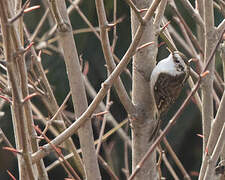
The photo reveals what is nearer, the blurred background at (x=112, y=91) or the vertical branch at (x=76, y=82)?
the vertical branch at (x=76, y=82)

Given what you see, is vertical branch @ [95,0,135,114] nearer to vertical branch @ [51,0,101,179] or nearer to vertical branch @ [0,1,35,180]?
vertical branch @ [51,0,101,179]

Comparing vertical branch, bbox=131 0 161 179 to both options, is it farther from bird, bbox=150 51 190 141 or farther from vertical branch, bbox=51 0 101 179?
bird, bbox=150 51 190 141

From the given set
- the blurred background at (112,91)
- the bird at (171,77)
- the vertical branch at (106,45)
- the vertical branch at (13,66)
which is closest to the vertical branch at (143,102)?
the vertical branch at (106,45)

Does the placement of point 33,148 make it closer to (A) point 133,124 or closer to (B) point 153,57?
(A) point 133,124

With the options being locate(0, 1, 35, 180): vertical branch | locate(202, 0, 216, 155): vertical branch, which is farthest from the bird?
locate(0, 1, 35, 180): vertical branch

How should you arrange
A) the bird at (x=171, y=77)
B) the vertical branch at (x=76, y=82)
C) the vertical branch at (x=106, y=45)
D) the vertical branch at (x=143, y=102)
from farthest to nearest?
the bird at (x=171, y=77) → the vertical branch at (x=143, y=102) → the vertical branch at (x=76, y=82) → the vertical branch at (x=106, y=45)

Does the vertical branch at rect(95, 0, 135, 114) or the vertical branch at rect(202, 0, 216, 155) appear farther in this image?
the vertical branch at rect(202, 0, 216, 155)

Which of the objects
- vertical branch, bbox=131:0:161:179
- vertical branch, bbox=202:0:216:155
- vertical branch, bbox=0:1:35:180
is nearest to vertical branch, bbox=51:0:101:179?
vertical branch, bbox=131:0:161:179

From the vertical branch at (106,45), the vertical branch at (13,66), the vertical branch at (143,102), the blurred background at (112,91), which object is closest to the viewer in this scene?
the vertical branch at (13,66)

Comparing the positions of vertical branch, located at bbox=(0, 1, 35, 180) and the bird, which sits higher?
vertical branch, located at bbox=(0, 1, 35, 180)

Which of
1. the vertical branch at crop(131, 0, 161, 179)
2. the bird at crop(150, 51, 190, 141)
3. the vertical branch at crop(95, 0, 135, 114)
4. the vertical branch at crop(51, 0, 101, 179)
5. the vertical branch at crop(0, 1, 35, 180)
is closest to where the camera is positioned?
the vertical branch at crop(0, 1, 35, 180)

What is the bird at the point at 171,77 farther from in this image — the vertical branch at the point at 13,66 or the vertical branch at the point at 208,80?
the vertical branch at the point at 13,66

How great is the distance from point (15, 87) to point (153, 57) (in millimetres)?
815

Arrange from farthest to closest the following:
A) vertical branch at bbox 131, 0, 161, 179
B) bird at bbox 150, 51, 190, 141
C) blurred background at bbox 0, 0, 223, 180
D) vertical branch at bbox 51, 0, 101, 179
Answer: blurred background at bbox 0, 0, 223, 180 < bird at bbox 150, 51, 190, 141 < vertical branch at bbox 131, 0, 161, 179 < vertical branch at bbox 51, 0, 101, 179
